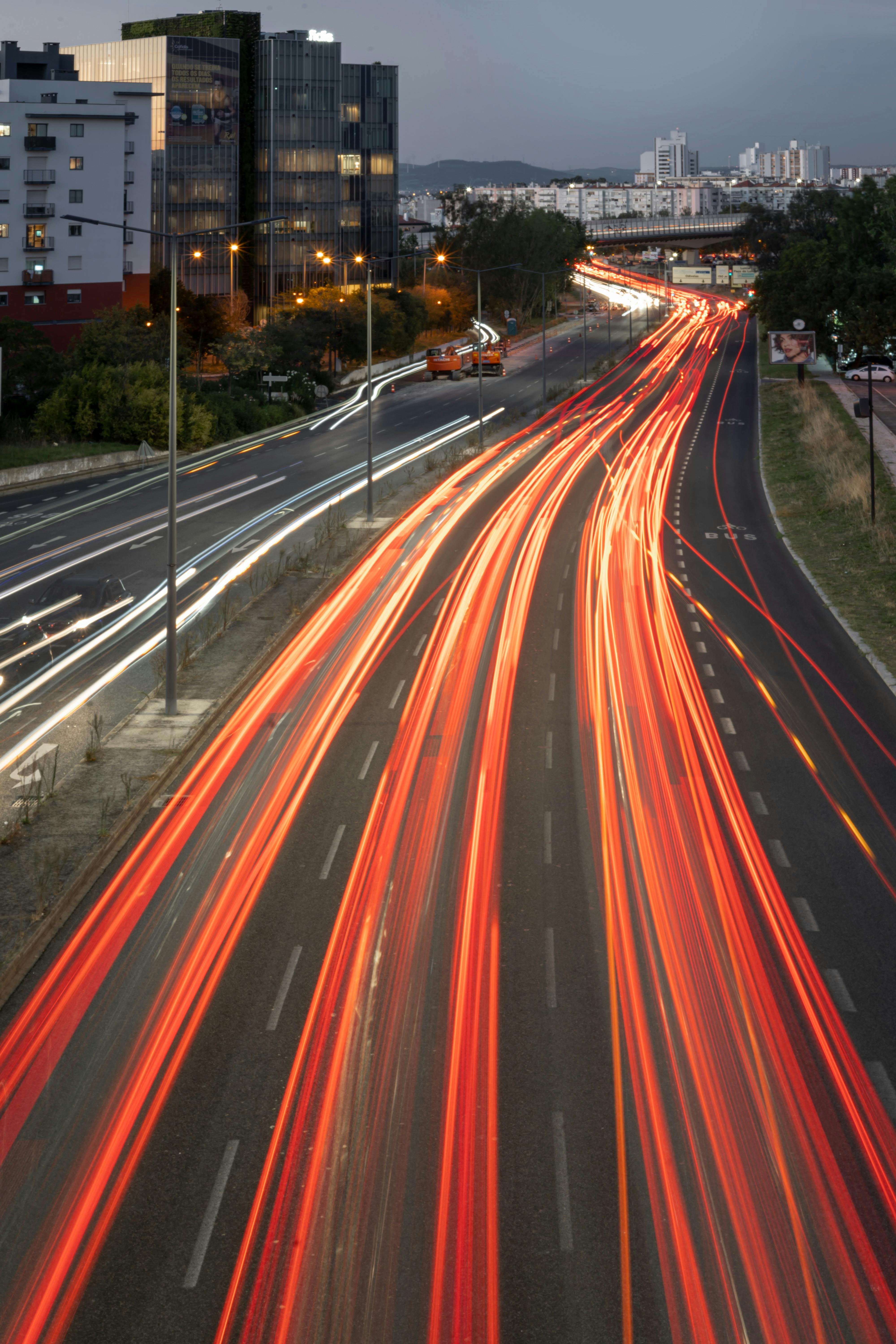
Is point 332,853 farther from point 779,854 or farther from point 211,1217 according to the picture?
point 211,1217

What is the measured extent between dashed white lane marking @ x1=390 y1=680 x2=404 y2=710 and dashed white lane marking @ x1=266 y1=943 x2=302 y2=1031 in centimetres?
872

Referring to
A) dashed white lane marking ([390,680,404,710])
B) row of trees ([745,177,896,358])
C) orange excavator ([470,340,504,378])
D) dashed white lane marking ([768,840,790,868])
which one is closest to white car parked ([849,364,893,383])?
row of trees ([745,177,896,358])

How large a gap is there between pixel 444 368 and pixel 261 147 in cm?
4234

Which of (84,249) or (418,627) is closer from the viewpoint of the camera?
(418,627)

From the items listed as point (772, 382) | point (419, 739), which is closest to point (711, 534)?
point (419, 739)

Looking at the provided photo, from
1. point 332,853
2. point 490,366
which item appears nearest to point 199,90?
point 490,366

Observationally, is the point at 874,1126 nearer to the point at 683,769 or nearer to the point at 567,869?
the point at 567,869

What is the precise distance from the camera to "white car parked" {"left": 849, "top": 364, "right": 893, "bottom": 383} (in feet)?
245

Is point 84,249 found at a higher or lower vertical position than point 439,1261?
higher

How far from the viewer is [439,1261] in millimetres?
9000

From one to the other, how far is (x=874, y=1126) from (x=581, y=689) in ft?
42.7

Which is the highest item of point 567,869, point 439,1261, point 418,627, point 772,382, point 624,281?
point 624,281

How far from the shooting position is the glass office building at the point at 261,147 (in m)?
113

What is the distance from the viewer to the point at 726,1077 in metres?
11.3
